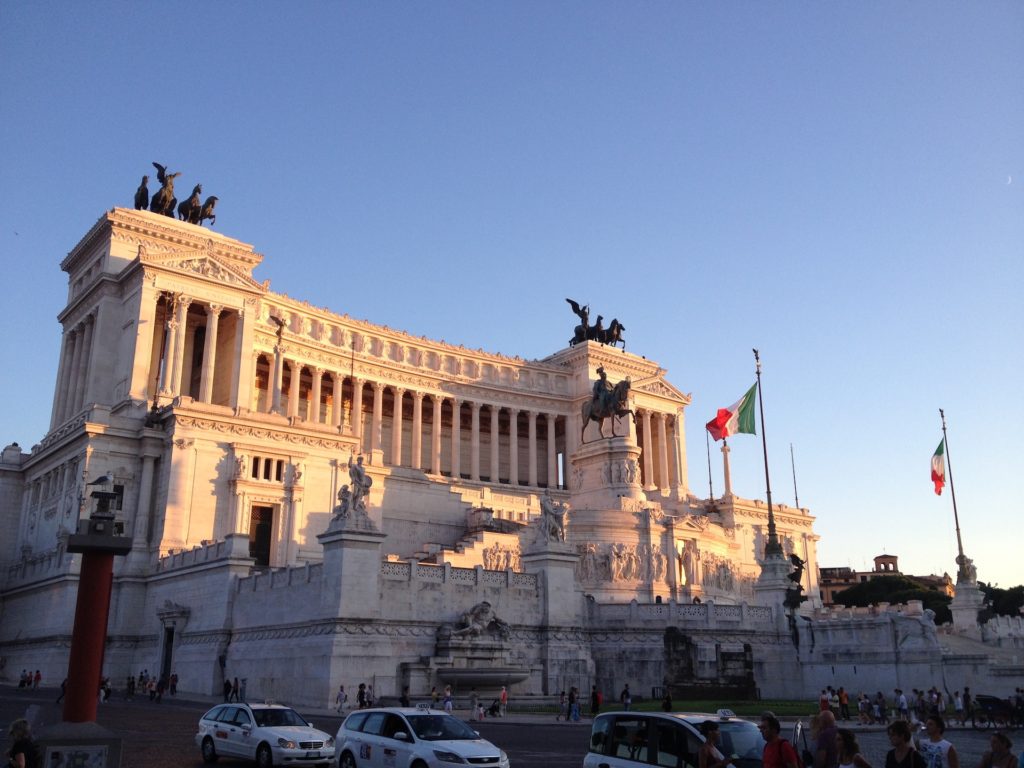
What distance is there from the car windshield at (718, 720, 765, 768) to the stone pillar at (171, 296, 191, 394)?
60.9 meters

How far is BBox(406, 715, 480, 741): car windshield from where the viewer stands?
17.7 meters

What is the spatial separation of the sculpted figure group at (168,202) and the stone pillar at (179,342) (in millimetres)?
10169

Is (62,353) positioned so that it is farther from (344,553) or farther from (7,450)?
(344,553)

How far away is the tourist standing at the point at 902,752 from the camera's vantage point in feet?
31.3

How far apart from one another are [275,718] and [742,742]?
11468mm

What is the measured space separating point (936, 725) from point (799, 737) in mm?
5196

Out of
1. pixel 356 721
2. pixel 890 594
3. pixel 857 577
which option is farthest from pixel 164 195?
pixel 857 577

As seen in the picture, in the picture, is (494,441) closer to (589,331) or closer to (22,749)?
(589,331)

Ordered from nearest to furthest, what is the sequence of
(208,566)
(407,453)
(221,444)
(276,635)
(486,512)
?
(276,635), (208,566), (221,444), (486,512), (407,453)

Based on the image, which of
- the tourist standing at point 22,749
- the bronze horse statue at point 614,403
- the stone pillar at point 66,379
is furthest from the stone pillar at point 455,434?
the tourist standing at point 22,749

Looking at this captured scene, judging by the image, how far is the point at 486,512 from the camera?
68688 millimetres

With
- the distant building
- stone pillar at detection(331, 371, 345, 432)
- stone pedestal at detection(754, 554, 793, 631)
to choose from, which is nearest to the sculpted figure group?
stone pillar at detection(331, 371, 345, 432)

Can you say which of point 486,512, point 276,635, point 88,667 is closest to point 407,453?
point 486,512

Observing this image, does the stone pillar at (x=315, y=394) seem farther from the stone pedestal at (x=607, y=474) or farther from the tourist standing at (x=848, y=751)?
the tourist standing at (x=848, y=751)
